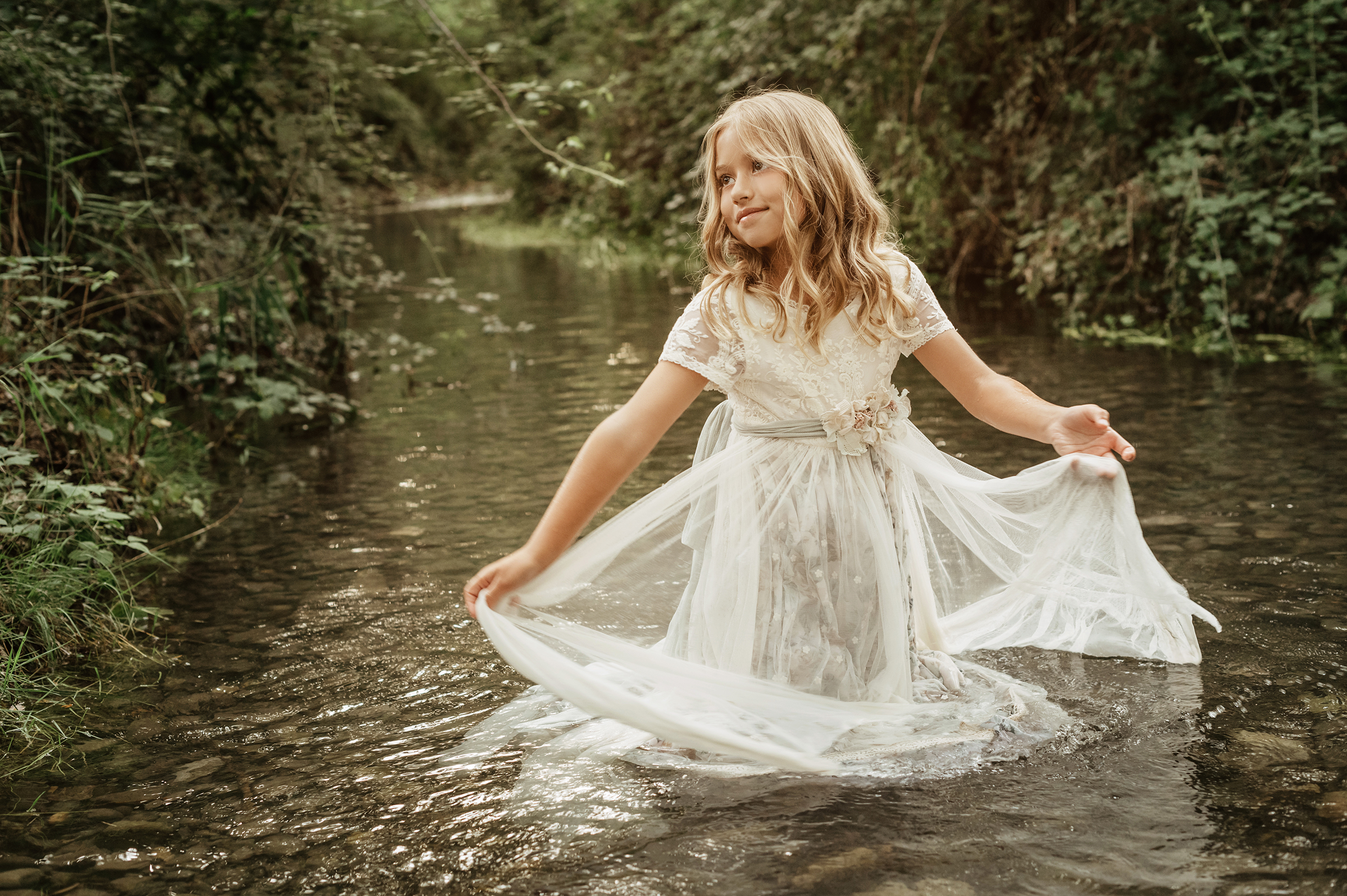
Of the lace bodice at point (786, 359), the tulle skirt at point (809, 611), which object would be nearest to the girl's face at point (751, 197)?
the lace bodice at point (786, 359)

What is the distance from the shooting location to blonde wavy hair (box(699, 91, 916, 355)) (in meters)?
2.75

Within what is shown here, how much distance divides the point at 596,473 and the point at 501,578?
13.8 inches

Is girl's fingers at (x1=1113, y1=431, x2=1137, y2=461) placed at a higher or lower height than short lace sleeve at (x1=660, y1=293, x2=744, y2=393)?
lower

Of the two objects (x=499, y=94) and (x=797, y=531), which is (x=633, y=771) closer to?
(x=797, y=531)

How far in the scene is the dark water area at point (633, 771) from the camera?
8.07ft

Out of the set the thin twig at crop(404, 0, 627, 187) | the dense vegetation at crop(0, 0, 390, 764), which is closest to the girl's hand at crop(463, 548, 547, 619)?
the dense vegetation at crop(0, 0, 390, 764)

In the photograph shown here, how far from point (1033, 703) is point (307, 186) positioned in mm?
6254

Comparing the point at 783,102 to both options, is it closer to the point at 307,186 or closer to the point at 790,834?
the point at 790,834

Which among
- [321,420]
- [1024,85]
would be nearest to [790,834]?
[321,420]

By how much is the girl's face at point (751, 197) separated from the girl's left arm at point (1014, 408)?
55 centimetres

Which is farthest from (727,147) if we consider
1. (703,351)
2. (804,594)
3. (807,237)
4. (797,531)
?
(804,594)

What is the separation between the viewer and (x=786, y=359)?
2.84 m

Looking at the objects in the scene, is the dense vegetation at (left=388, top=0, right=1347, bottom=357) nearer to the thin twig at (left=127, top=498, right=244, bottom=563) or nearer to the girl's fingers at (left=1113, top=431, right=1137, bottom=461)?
the thin twig at (left=127, top=498, right=244, bottom=563)

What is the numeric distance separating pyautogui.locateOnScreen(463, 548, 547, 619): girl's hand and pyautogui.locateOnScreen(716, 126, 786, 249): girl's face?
94 centimetres
